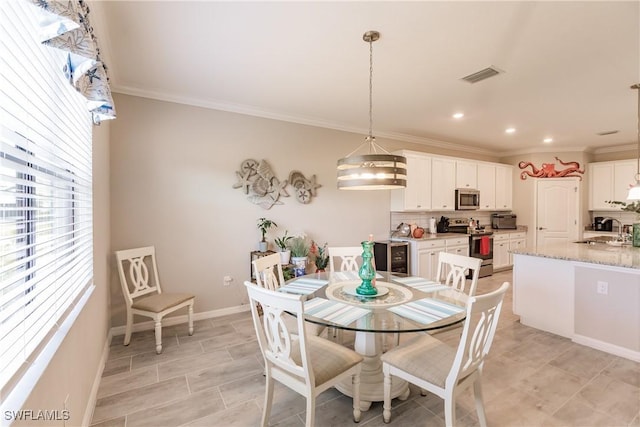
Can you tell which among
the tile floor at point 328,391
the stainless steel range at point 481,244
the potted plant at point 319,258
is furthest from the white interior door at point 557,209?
the potted plant at point 319,258

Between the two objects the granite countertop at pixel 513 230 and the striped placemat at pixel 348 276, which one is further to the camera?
the granite countertop at pixel 513 230

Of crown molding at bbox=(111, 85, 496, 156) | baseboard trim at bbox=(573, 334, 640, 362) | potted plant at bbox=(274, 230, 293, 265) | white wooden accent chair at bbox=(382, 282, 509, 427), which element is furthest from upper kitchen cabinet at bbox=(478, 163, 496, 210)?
white wooden accent chair at bbox=(382, 282, 509, 427)

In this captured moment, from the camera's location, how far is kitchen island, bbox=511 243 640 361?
2.75m

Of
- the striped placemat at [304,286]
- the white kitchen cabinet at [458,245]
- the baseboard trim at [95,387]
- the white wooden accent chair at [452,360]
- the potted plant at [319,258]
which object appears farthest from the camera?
the white kitchen cabinet at [458,245]

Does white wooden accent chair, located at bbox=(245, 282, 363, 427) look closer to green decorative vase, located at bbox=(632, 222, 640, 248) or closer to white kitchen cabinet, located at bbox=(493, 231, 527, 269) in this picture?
green decorative vase, located at bbox=(632, 222, 640, 248)

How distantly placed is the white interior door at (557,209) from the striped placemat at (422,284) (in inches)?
203

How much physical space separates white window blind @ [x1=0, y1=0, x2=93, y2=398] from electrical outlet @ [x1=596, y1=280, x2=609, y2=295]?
422 centimetres

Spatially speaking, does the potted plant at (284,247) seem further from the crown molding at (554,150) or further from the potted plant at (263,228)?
the crown molding at (554,150)

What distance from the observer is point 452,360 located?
5.83ft

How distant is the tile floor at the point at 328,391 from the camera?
1.95 metres

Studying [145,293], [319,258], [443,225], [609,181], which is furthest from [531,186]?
[145,293]

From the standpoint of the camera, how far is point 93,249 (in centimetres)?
228

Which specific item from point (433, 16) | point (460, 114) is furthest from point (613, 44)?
point (460, 114)

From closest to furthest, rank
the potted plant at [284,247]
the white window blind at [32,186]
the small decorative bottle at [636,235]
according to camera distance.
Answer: the white window blind at [32,186] < the small decorative bottle at [636,235] < the potted plant at [284,247]
